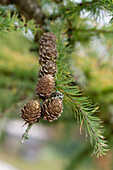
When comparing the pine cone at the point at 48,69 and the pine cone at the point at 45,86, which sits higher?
the pine cone at the point at 48,69

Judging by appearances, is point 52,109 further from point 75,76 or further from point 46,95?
point 75,76

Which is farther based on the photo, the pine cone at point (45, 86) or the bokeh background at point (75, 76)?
the bokeh background at point (75, 76)

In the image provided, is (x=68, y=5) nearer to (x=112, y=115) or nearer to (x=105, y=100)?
(x=105, y=100)

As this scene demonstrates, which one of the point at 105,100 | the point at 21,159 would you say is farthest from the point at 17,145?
the point at 105,100

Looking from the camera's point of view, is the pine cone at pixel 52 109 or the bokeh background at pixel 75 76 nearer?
the pine cone at pixel 52 109

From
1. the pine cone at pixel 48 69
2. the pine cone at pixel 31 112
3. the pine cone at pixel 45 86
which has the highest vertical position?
the pine cone at pixel 48 69

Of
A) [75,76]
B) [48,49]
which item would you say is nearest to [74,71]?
[75,76]

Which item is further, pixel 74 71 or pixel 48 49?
pixel 74 71
